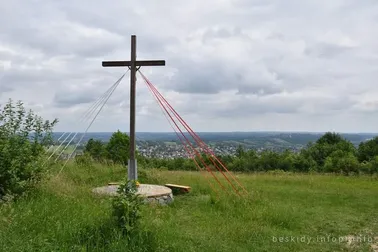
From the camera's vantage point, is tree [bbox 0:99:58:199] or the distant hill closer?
tree [bbox 0:99:58:199]

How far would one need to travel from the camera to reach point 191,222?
267 inches

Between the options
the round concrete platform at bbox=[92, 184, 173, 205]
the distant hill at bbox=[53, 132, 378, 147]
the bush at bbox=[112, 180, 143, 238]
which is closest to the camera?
the bush at bbox=[112, 180, 143, 238]

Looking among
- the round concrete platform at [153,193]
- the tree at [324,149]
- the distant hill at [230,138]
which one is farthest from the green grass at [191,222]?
the tree at [324,149]

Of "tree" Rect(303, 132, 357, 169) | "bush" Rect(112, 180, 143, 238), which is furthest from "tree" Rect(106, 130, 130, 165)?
"tree" Rect(303, 132, 357, 169)

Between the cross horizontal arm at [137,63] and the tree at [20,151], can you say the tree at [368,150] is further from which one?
the tree at [20,151]

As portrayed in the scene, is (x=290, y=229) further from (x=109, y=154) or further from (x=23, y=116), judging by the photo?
(x=109, y=154)

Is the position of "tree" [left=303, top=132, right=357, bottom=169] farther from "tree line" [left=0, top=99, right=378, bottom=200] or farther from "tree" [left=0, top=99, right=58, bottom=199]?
"tree" [left=0, top=99, right=58, bottom=199]

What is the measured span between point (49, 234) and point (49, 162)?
320cm

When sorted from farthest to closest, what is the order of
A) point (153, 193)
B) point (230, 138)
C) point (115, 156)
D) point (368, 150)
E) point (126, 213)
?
point (230, 138) → point (368, 150) → point (115, 156) → point (153, 193) → point (126, 213)

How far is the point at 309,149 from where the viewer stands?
126 ft

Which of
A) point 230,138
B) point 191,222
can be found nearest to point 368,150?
point 230,138

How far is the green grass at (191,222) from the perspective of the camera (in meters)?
4.62

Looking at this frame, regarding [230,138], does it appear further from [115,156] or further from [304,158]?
[115,156]

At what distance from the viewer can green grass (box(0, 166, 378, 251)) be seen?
4.62m
